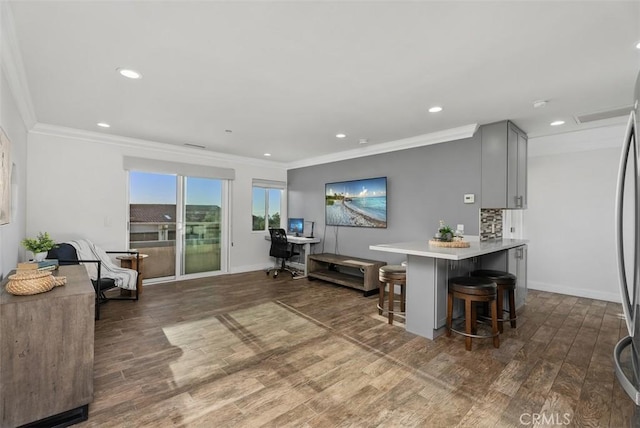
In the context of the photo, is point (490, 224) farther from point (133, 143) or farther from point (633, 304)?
point (133, 143)

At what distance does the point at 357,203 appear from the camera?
5438 mm

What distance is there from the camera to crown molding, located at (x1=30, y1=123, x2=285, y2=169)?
4.10m

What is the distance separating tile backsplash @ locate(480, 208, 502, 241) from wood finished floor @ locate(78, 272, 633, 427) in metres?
1.09

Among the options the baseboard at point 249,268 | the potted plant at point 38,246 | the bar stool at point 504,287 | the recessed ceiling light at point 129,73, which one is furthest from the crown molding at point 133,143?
the bar stool at point 504,287

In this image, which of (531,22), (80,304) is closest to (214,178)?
(80,304)

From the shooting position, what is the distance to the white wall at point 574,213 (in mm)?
4246

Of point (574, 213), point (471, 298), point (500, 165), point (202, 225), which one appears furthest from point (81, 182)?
point (574, 213)

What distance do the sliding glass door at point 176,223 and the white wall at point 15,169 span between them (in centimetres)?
137

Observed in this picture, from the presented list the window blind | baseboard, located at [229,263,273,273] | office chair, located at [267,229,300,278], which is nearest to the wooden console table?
office chair, located at [267,229,300,278]

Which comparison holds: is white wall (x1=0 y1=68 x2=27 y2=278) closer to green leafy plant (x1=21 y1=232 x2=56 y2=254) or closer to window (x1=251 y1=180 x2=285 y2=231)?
green leafy plant (x1=21 y1=232 x2=56 y2=254)

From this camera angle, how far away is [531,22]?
1.84 metres

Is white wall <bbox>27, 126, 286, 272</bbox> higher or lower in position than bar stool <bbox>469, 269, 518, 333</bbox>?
higher

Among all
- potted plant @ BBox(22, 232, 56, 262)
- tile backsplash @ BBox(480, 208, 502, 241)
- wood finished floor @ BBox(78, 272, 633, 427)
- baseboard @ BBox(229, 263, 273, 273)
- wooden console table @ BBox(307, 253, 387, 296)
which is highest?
tile backsplash @ BBox(480, 208, 502, 241)

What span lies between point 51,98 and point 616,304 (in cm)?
739
